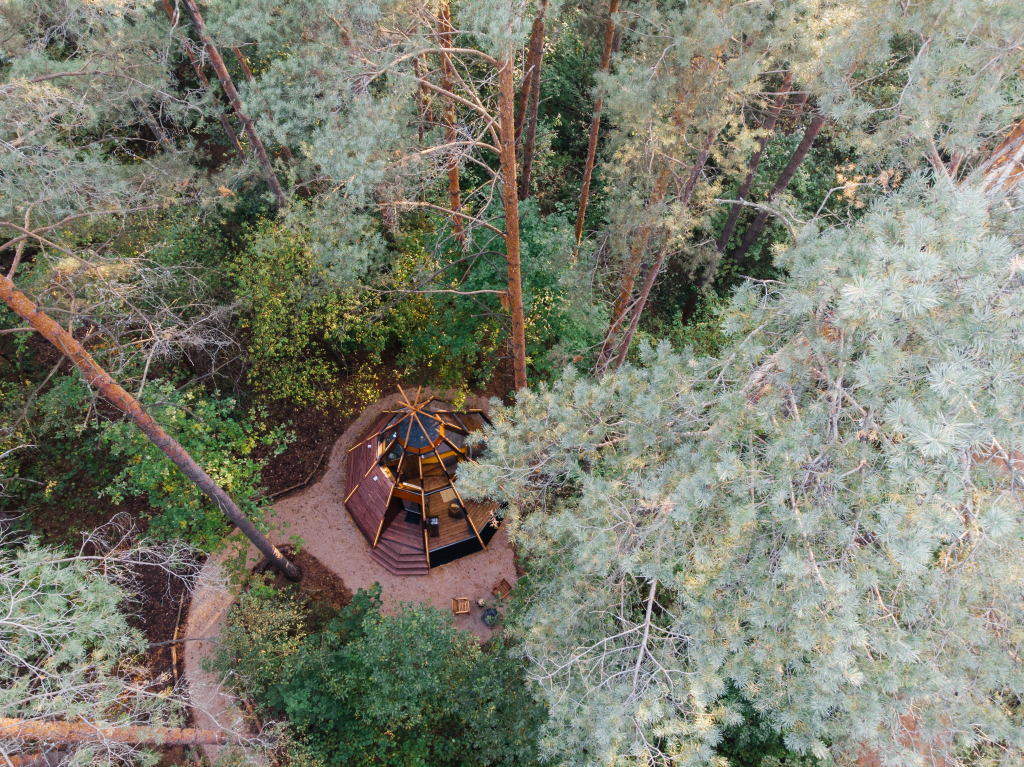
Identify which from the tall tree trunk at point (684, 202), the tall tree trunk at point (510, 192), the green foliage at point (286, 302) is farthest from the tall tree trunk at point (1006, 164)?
the green foliage at point (286, 302)

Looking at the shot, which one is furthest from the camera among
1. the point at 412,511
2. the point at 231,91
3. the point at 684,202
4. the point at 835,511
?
the point at 412,511

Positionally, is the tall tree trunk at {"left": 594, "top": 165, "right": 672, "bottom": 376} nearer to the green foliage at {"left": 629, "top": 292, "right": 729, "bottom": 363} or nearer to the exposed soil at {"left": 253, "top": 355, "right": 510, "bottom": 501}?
the green foliage at {"left": 629, "top": 292, "right": 729, "bottom": 363}

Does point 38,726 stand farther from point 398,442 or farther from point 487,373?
point 487,373

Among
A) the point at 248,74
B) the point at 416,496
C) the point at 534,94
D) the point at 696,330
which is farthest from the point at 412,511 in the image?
the point at 248,74

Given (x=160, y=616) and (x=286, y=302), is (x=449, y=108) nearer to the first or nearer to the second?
(x=286, y=302)

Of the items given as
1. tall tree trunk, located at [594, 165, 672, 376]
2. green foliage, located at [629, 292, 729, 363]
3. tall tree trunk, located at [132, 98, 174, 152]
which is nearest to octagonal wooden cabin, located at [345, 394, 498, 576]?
tall tree trunk, located at [594, 165, 672, 376]

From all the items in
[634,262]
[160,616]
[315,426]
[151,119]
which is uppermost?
[151,119]
